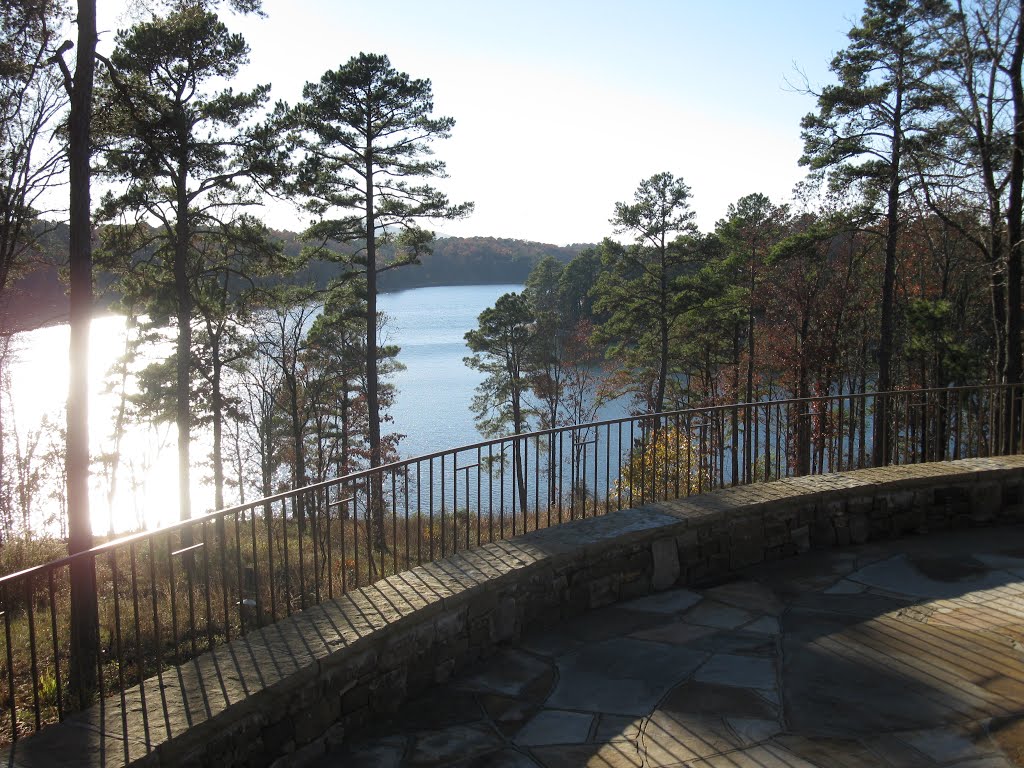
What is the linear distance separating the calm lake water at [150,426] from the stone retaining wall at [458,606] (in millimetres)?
18110

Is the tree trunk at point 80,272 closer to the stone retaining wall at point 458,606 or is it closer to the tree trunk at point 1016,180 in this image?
the stone retaining wall at point 458,606

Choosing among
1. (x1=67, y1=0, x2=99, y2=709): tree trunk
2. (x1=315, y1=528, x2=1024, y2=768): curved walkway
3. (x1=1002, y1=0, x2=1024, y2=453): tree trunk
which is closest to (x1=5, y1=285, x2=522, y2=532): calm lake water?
(x1=67, y1=0, x2=99, y2=709): tree trunk

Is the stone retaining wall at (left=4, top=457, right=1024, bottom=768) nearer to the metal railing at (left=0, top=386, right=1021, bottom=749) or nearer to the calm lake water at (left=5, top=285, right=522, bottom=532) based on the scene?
the metal railing at (left=0, top=386, right=1021, bottom=749)

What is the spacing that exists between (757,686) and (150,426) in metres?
29.6

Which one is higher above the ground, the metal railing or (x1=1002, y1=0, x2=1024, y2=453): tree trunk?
(x1=1002, y1=0, x2=1024, y2=453): tree trunk

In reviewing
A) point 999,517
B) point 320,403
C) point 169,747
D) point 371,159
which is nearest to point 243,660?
point 169,747

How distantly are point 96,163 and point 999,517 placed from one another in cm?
1501

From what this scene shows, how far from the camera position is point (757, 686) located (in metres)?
3.67

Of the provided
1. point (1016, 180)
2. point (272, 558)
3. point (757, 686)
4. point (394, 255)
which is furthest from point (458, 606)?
point (394, 255)

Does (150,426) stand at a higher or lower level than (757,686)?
lower

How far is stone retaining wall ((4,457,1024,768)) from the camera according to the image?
2.77 metres

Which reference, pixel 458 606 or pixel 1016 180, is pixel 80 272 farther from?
pixel 1016 180

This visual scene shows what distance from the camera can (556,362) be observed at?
36.5 metres

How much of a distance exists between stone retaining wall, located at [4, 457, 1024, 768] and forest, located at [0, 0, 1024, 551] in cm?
329
